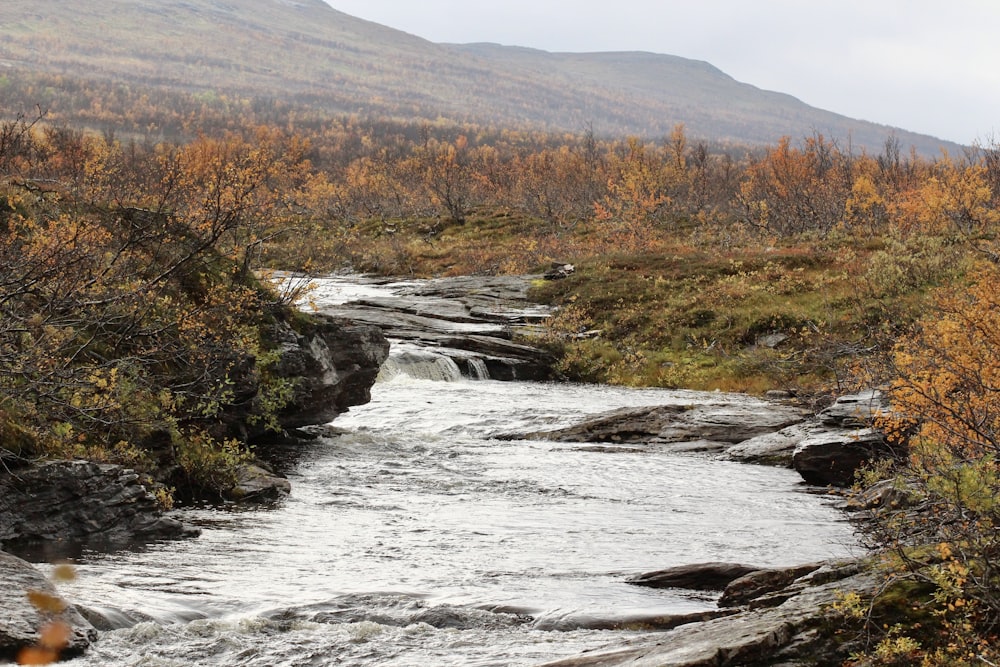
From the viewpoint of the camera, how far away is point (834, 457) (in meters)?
17.6

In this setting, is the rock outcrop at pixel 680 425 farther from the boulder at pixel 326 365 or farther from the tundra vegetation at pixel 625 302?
the boulder at pixel 326 365

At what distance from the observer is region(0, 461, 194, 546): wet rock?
11594mm

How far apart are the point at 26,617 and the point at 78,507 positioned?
4.28 m

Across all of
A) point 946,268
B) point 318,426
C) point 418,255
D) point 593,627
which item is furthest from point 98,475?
point 418,255

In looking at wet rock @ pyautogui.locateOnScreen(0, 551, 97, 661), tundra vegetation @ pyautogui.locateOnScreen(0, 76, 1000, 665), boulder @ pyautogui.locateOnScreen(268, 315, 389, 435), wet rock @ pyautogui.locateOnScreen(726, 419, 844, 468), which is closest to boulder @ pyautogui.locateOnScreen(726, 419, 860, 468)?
wet rock @ pyautogui.locateOnScreen(726, 419, 844, 468)

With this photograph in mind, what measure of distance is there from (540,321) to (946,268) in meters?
13.9

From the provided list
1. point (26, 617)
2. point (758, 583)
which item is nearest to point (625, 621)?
point (758, 583)

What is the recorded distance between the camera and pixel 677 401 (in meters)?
25.8

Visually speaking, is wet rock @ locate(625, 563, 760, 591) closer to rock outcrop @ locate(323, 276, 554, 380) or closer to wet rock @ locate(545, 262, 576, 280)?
rock outcrop @ locate(323, 276, 554, 380)

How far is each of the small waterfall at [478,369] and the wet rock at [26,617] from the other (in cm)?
2067

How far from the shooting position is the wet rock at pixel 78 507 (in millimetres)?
11594

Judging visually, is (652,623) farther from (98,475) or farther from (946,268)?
(946,268)

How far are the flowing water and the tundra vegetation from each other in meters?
1.95

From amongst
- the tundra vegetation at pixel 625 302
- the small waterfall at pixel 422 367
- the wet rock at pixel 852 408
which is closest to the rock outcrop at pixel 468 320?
the small waterfall at pixel 422 367
